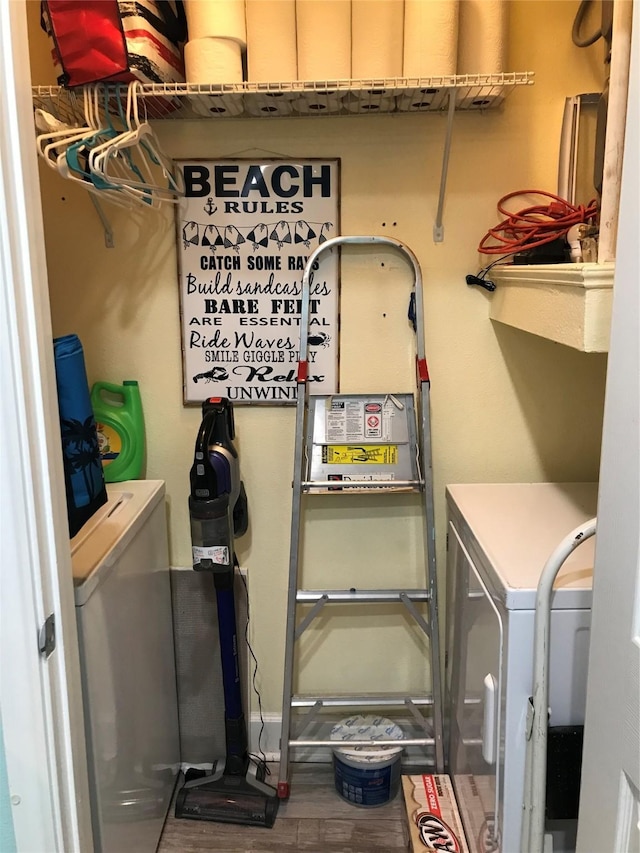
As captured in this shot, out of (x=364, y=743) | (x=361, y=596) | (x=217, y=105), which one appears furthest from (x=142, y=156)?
(x=364, y=743)

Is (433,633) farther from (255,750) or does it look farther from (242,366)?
(242,366)

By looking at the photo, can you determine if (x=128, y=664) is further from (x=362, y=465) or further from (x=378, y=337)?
(x=378, y=337)

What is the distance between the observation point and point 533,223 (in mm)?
1666

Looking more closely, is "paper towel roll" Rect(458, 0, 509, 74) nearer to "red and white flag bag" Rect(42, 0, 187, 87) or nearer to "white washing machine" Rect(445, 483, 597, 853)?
"red and white flag bag" Rect(42, 0, 187, 87)

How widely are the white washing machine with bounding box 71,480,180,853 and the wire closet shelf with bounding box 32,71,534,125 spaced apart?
3.14 feet

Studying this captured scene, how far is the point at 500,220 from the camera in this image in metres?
1.85

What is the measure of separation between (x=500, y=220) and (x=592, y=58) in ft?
1.45

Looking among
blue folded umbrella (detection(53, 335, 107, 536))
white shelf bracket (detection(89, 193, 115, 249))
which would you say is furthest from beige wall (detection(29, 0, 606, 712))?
blue folded umbrella (detection(53, 335, 107, 536))

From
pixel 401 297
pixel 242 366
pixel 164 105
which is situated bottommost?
pixel 242 366

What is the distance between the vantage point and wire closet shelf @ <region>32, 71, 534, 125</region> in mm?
1486

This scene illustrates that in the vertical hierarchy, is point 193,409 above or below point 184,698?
above

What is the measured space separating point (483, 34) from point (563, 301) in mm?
713

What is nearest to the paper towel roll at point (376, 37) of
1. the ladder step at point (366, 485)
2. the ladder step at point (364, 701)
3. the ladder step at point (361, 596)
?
the ladder step at point (366, 485)

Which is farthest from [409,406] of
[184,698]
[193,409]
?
[184,698]
